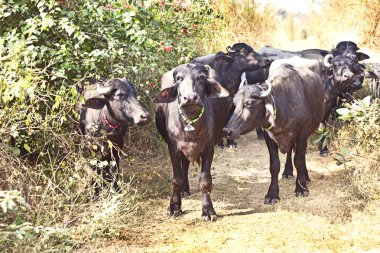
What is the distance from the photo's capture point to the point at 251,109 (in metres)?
6.14

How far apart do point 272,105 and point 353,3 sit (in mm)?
8724

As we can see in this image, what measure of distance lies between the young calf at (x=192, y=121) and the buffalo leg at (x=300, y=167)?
1251 millimetres

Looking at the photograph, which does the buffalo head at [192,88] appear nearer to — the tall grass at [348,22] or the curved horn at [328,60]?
the curved horn at [328,60]

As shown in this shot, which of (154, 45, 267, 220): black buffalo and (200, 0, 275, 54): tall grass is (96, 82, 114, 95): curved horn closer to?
(154, 45, 267, 220): black buffalo

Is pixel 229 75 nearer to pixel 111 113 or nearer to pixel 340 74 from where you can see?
pixel 340 74

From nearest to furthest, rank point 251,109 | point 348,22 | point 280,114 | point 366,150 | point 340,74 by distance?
point 251,109, point 280,114, point 366,150, point 340,74, point 348,22

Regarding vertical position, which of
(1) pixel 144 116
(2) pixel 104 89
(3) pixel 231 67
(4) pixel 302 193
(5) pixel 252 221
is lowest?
(4) pixel 302 193

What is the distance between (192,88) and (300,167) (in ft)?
6.70

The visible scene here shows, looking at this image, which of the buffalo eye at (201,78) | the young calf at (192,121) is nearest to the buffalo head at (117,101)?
the young calf at (192,121)

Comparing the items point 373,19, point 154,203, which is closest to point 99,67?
point 154,203

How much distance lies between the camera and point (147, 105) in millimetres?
8352

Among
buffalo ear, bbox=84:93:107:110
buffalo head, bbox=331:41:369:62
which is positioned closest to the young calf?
buffalo ear, bbox=84:93:107:110

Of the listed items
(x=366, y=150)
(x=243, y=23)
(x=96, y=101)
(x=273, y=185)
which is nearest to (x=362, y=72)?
(x=366, y=150)

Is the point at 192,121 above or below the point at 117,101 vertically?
below
